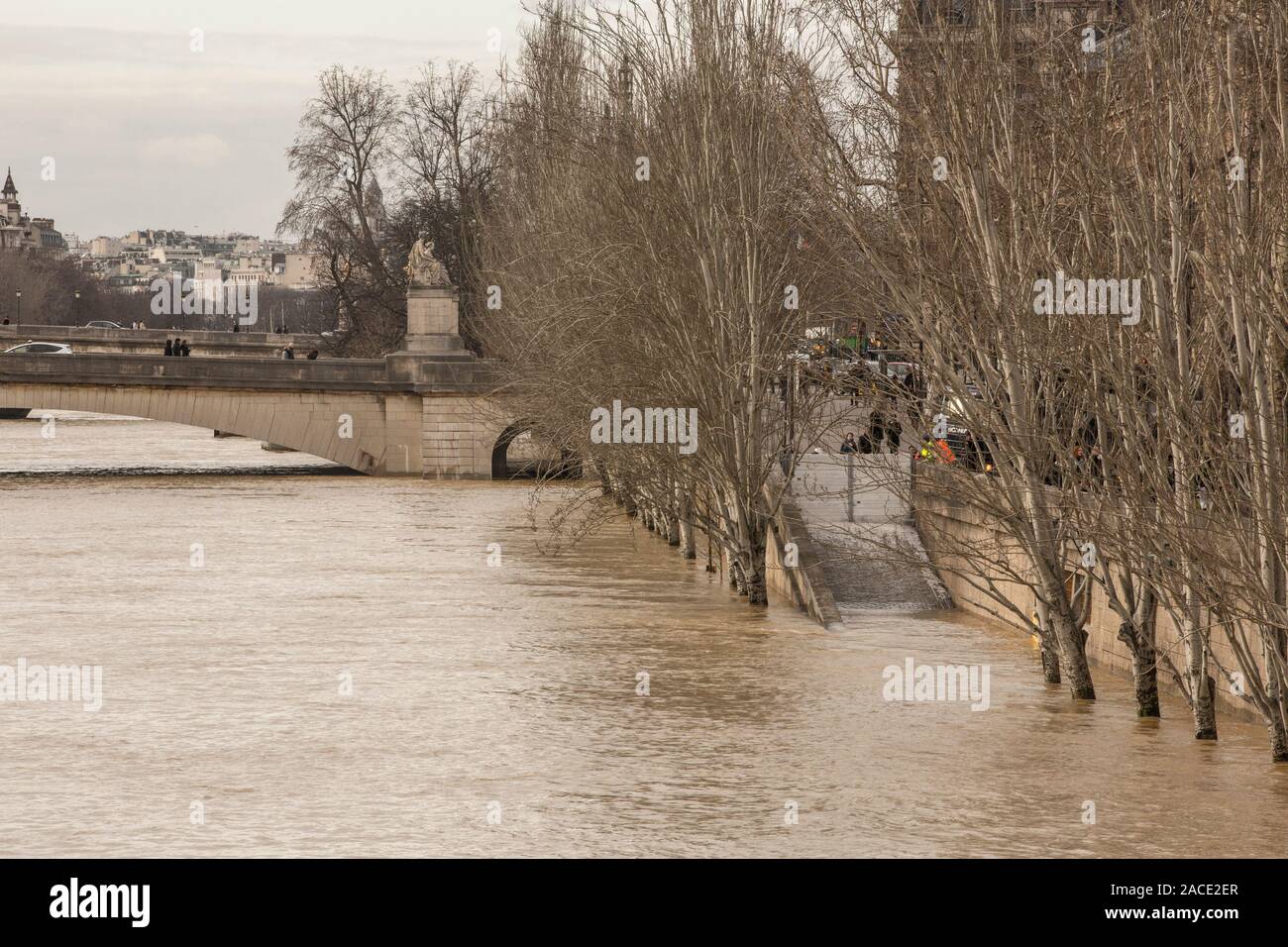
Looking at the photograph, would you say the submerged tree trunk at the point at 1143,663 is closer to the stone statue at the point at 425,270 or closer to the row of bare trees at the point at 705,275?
the row of bare trees at the point at 705,275

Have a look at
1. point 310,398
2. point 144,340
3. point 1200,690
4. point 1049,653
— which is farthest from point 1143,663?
point 144,340

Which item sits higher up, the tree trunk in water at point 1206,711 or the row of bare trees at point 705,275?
the row of bare trees at point 705,275

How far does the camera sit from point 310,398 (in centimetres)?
4844

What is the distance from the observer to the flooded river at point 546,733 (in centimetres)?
1280

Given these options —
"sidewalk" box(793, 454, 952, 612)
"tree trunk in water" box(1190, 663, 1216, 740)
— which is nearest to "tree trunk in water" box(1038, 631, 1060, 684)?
"tree trunk in water" box(1190, 663, 1216, 740)

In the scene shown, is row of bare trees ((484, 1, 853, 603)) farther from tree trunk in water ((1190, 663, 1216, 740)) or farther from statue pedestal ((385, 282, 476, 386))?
Answer: statue pedestal ((385, 282, 476, 386))

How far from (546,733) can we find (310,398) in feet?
109

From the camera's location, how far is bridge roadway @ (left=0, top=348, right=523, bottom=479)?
158 feet

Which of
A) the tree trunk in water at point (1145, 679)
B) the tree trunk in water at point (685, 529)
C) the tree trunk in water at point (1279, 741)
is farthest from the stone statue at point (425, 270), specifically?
the tree trunk in water at point (1279, 741)

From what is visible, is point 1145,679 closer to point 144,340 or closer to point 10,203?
point 144,340

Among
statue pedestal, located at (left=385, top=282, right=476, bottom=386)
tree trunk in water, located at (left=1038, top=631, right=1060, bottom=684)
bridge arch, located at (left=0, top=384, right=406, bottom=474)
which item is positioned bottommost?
tree trunk in water, located at (left=1038, top=631, right=1060, bottom=684)

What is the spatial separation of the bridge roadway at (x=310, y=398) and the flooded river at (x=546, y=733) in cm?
1907

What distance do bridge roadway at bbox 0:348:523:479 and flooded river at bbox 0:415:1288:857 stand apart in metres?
19.1
